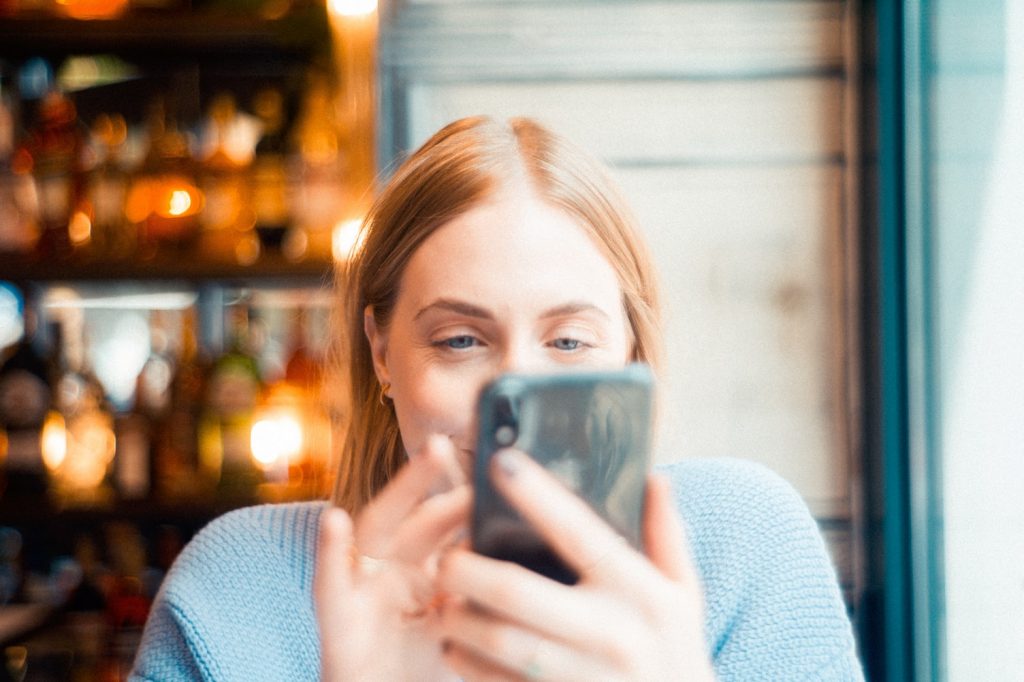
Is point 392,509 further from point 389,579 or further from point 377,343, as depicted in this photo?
point 377,343

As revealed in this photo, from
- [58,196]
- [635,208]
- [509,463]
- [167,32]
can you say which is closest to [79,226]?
[58,196]

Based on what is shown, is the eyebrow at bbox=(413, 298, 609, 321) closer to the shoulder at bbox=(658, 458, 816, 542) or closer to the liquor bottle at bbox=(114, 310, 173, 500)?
the shoulder at bbox=(658, 458, 816, 542)

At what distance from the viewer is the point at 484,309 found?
0.67 meters

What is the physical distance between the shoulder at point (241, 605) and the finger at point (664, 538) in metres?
0.44

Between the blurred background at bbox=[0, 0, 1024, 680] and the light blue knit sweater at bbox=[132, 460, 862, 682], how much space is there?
1.15ft

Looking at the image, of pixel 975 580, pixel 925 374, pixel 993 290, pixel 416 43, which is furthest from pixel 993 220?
pixel 416 43

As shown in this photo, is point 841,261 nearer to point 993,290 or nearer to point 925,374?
point 925,374

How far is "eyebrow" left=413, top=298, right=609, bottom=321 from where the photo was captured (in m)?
0.67

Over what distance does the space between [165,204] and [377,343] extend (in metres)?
1.23

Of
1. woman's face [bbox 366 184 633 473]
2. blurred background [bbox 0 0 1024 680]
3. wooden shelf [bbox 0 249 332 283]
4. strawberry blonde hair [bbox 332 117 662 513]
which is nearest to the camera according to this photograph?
woman's face [bbox 366 184 633 473]

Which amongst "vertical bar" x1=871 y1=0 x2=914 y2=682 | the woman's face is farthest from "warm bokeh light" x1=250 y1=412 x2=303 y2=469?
the woman's face

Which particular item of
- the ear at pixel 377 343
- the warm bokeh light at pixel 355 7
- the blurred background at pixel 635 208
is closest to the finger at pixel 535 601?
the ear at pixel 377 343

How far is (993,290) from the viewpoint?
1182mm

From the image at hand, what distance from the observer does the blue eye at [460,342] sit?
683mm
